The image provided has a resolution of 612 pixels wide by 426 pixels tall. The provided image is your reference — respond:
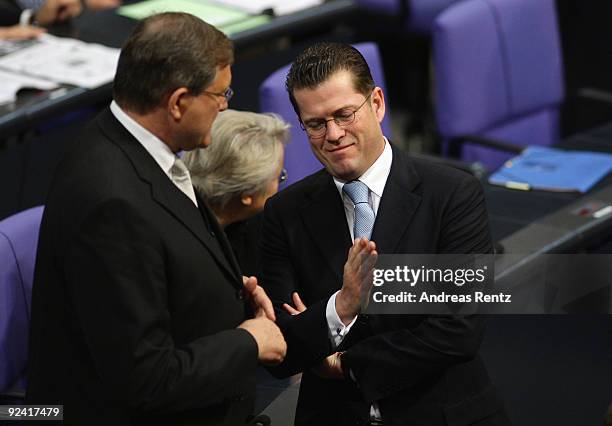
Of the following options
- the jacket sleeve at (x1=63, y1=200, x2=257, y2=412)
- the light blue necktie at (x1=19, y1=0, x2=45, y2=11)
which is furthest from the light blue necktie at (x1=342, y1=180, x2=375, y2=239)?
the light blue necktie at (x1=19, y1=0, x2=45, y2=11)

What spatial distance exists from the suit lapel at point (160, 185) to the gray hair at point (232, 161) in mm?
801

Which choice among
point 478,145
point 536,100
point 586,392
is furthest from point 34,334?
point 536,100

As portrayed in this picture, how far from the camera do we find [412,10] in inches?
228

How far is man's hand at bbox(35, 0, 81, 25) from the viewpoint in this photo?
187 inches

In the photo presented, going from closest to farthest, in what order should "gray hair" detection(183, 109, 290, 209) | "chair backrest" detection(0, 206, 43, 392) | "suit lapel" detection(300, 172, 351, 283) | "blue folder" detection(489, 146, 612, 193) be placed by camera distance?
"suit lapel" detection(300, 172, 351, 283) → "chair backrest" detection(0, 206, 43, 392) → "gray hair" detection(183, 109, 290, 209) → "blue folder" detection(489, 146, 612, 193)

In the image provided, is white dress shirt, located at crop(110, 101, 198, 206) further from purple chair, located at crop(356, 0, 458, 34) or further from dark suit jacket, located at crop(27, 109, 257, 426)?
purple chair, located at crop(356, 0, 458, 34)

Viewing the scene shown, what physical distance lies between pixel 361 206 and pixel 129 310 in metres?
0.64

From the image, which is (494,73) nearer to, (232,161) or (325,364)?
(232,161)

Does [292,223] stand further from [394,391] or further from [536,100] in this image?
[536,100]

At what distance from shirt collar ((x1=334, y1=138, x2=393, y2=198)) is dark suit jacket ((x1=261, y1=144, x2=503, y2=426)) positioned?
0.05 feet

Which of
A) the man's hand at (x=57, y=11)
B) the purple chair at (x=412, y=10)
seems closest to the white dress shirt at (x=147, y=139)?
the man's hand at (x=57, y=11)

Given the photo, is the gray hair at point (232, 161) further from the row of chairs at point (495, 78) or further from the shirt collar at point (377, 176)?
the row of chairs at point (495, 78)

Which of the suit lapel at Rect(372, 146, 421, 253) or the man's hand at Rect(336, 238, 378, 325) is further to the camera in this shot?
the suit lapel at Rect(372, 146, 421, 253)

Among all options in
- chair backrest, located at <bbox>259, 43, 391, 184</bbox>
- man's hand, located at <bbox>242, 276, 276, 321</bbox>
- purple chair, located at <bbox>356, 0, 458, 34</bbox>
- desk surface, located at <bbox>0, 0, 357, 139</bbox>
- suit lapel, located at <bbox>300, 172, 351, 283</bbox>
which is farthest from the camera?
purple chair, located at <bbox>356, 0, 458, 34</bbox>
